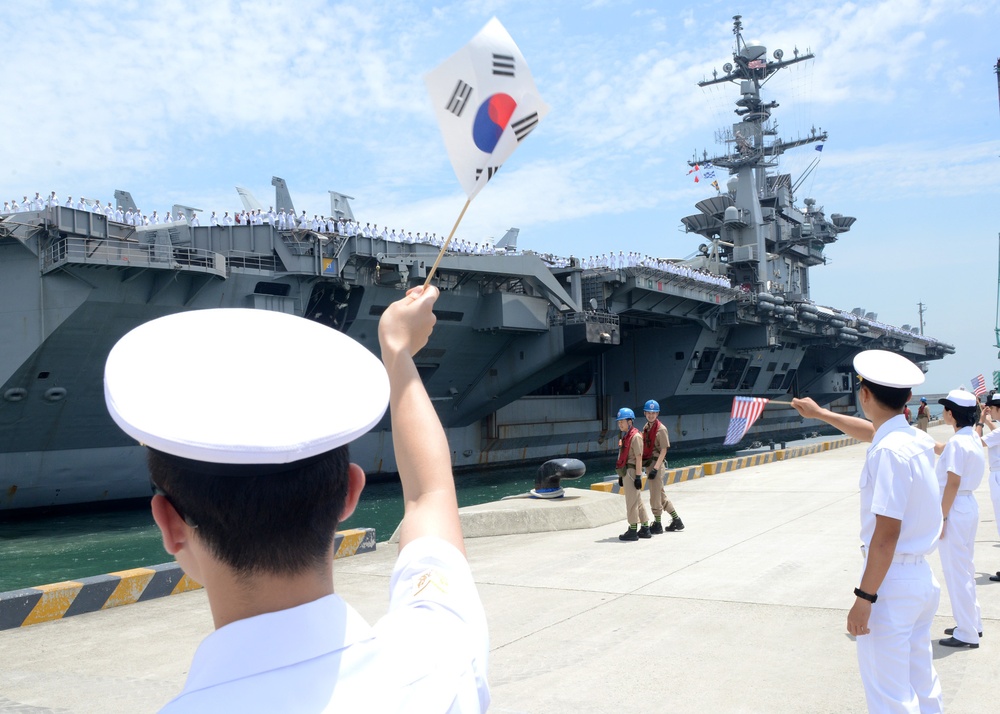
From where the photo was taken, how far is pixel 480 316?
25203mm

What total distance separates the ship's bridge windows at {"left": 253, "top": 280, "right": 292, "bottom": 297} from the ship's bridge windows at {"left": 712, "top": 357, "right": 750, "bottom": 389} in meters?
20.8

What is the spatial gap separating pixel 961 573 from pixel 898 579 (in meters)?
2.25

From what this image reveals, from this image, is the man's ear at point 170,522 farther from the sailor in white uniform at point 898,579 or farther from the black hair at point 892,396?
the black hair at point 892,396

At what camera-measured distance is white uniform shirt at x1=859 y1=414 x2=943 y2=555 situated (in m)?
3.11

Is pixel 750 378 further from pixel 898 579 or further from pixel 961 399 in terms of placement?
pixel 898 579

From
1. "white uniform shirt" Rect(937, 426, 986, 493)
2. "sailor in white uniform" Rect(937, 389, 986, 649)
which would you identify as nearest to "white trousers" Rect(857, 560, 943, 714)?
"sailor in white uniform" Rect(937, 389, 986, 649)

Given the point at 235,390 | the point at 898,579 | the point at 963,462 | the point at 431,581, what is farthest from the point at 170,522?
the point at 963,462

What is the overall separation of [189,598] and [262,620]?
6804mm

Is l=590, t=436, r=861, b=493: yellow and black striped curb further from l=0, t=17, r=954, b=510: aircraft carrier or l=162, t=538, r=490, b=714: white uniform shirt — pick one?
l=162, t=538, r=490, b=714: white uniform shirt

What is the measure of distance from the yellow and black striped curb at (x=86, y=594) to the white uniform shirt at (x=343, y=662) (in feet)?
18.7

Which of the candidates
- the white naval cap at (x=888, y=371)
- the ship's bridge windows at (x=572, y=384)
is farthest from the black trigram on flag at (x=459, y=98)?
the ship's bridge windows at (x=572, y=384)

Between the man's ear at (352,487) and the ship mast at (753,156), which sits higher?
the ship mast at (753,156)

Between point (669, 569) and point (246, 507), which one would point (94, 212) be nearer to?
point (669, 569)

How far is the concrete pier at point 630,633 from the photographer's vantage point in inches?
174
